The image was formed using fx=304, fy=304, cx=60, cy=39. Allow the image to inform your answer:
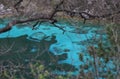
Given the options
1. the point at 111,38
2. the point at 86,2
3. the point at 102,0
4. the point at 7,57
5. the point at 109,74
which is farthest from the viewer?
the point at 7,57

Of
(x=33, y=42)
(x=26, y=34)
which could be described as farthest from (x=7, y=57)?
(x=26, y=34)

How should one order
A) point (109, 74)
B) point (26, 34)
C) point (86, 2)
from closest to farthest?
point (109, 74) → point (86, 2) → point (26, 34)

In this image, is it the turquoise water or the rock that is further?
the rock

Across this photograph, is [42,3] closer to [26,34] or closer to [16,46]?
[16,46]

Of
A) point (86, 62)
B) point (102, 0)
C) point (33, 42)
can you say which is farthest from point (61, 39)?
point (86, 62)

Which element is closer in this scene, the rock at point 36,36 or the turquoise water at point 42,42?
the turquoise water at point 42,42

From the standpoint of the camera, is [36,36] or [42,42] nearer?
[42,42]

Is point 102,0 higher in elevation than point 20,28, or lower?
higher

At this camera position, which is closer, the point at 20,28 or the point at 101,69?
the point at 101,69

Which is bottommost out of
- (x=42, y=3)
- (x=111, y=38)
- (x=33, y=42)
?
(x=33, y=42)
